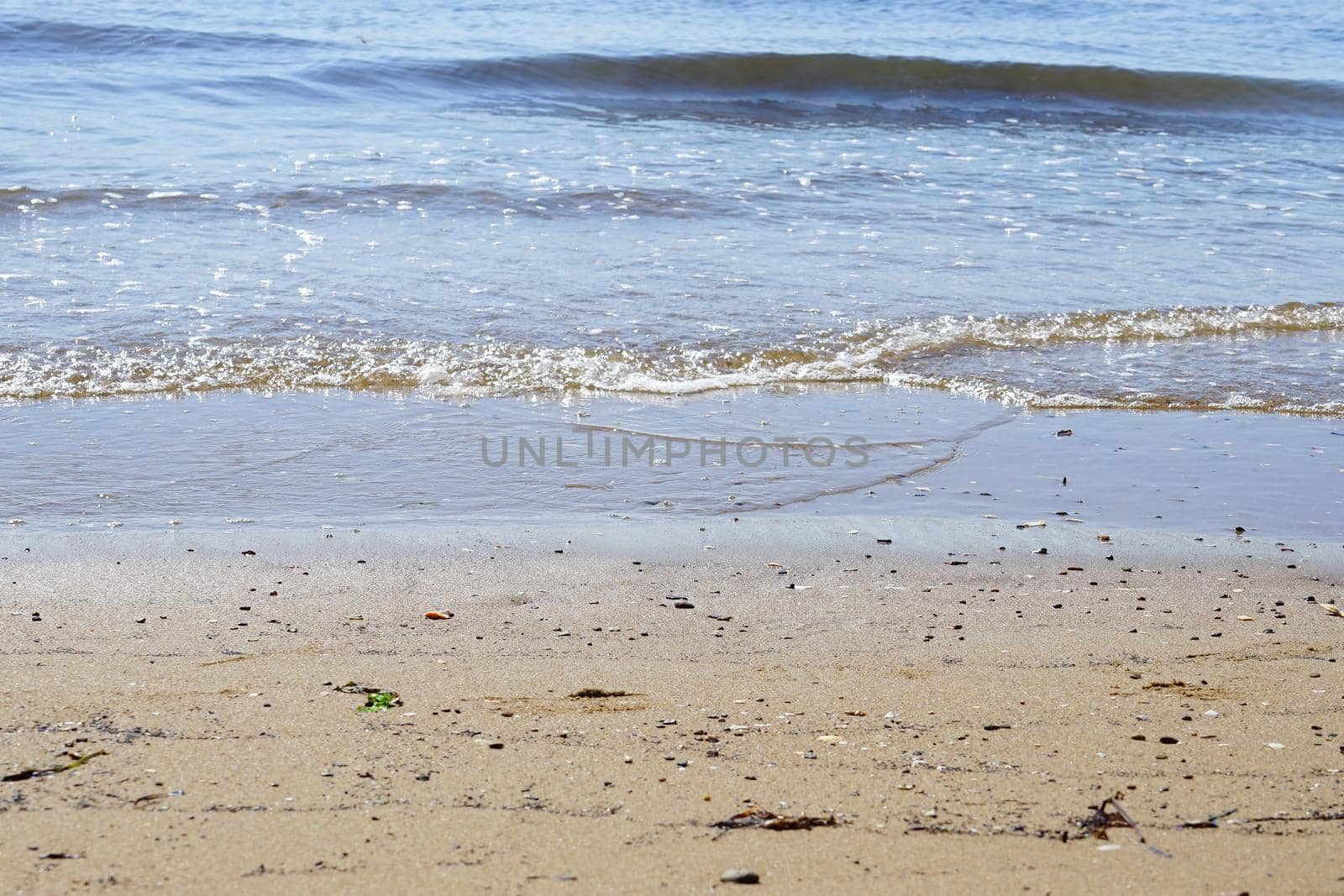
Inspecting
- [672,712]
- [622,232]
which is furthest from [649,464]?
[622,232]

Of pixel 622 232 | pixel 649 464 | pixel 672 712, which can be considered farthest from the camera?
pixel 622 232

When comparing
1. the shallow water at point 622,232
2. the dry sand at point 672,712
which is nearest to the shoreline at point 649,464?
the shallow water at point 622,232

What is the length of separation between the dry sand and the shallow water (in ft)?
2.28

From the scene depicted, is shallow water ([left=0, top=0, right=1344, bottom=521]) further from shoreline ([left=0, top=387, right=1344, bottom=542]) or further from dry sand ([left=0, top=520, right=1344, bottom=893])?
dry sand ([left=0, top=520, right=1344, bottom=893])

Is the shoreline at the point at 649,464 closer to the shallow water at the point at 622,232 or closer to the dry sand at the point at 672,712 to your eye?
the shallow water at the point at 622,232

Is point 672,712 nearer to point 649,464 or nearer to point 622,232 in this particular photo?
point 649,464

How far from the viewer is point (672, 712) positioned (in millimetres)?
2822

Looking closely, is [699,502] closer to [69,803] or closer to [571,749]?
[571,749]

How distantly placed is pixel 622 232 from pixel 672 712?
6.41 metres

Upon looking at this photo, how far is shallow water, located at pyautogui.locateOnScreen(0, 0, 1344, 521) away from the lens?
19.2ft

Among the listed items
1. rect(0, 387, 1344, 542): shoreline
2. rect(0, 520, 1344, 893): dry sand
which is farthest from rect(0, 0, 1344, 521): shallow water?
rect(0, 520, 1344, 893): dry sand

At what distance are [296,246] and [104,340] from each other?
2200 mm

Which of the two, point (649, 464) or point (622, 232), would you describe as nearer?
point (649, 464)

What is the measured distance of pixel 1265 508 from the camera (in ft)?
14.6
